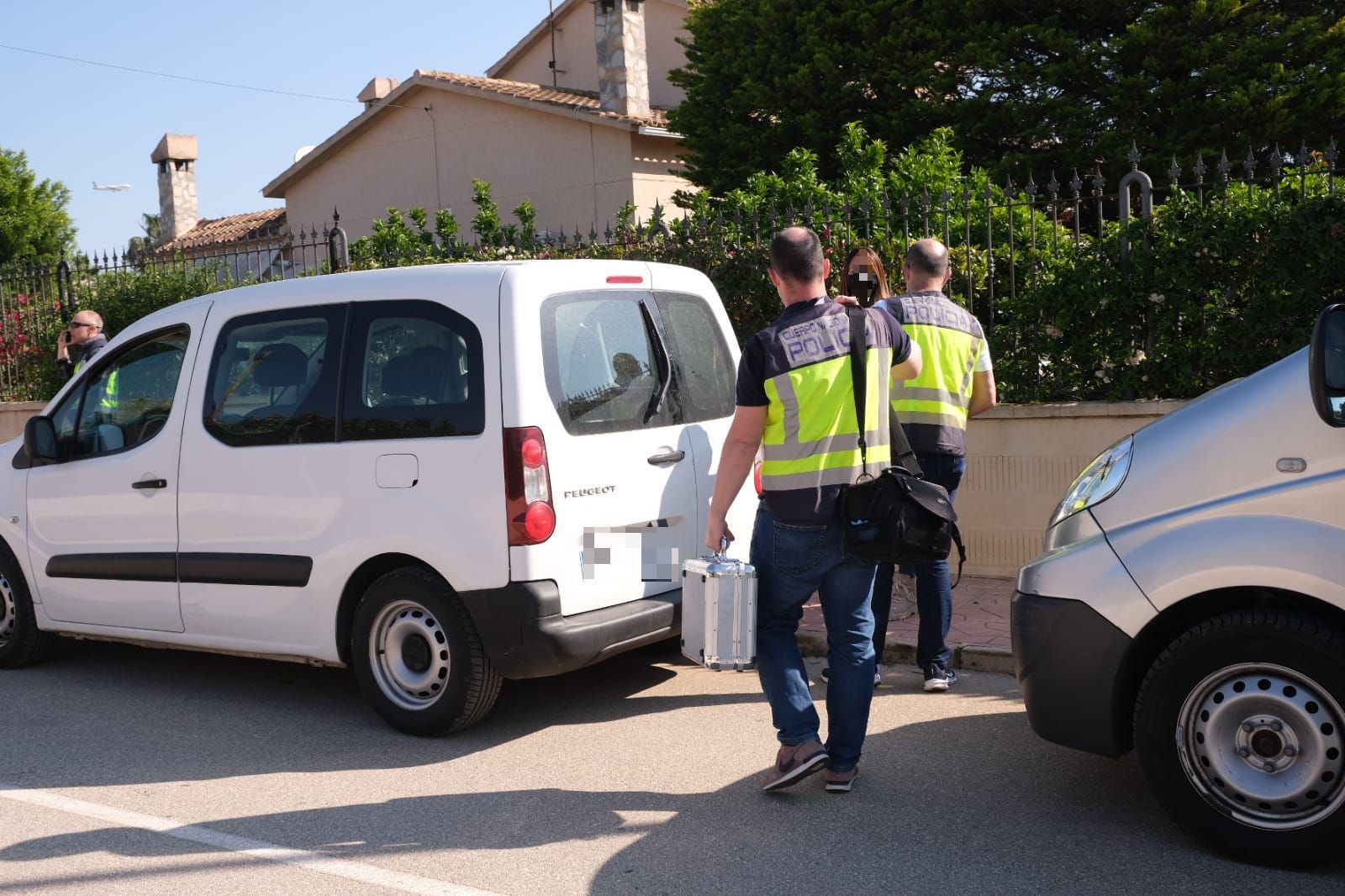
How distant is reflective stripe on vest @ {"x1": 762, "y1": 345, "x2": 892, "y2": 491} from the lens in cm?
420

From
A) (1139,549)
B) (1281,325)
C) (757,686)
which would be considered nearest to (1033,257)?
(1281,325)

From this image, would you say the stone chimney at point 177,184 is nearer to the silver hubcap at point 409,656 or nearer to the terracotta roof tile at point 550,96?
the terracotta roof tile at point 550,96

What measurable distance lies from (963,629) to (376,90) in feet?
80.9

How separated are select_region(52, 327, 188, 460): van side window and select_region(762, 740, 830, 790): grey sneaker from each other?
327 cm

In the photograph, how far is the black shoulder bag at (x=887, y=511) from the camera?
417 cm

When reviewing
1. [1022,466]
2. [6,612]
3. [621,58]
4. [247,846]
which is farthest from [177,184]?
[247,846]

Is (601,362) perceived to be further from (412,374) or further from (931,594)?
(931,594)

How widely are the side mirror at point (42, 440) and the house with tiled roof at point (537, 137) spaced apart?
Result: 15.8m

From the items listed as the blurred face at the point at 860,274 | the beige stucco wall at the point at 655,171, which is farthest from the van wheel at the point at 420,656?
the beige stucco wall at the point at 655,171

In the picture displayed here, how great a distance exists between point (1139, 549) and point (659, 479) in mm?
2046

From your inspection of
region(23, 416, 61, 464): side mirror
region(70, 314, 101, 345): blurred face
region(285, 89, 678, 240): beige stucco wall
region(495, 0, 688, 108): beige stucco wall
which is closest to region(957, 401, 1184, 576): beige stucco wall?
region(23, 416, 61, 464): side mirror

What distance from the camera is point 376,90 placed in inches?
1110

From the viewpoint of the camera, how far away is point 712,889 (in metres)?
3.65

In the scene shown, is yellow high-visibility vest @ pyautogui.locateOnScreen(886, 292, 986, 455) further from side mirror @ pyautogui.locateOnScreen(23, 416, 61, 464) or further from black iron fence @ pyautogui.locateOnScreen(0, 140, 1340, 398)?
side mirror @ pyautogui.locateOnScreen(23, 416, 61, 464)
